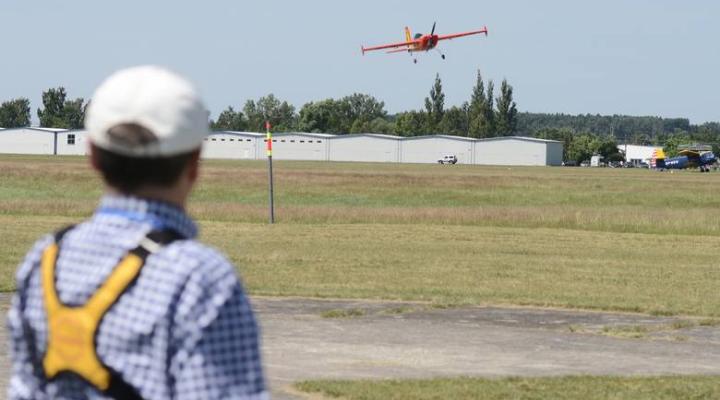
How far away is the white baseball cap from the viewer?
3.07 metres

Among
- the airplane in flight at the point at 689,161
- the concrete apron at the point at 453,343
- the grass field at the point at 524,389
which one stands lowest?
the airplane in flight at the point at 689,161

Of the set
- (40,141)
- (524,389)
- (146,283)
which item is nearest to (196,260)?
(146,283)

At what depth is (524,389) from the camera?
1105cm

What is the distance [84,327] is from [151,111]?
50 cm

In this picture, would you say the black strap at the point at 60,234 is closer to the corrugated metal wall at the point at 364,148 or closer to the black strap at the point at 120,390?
the black strap at the point at 120,390

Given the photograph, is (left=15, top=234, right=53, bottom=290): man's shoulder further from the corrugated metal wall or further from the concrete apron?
the corrugated metal wall

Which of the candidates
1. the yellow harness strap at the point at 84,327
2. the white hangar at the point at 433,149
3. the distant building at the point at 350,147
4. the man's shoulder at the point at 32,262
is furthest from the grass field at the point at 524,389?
the white hangar at the point at 433,149

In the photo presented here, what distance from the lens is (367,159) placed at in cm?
17550

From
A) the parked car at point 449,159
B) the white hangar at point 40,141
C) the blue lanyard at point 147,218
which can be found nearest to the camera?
the blue lanyard at point 147,218

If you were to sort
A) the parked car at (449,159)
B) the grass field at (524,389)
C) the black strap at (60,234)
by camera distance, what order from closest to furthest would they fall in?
the black strap at (60,234) < the grass field at (524,389) < the parked car at (449,159)

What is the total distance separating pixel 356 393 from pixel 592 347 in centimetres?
397

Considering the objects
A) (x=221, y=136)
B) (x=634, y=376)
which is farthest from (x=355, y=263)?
(x=221, y=136)

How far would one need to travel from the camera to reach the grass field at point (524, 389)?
422 inches

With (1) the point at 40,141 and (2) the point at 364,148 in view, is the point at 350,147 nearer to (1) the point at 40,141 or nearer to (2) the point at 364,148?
(2) the point at 364,148
